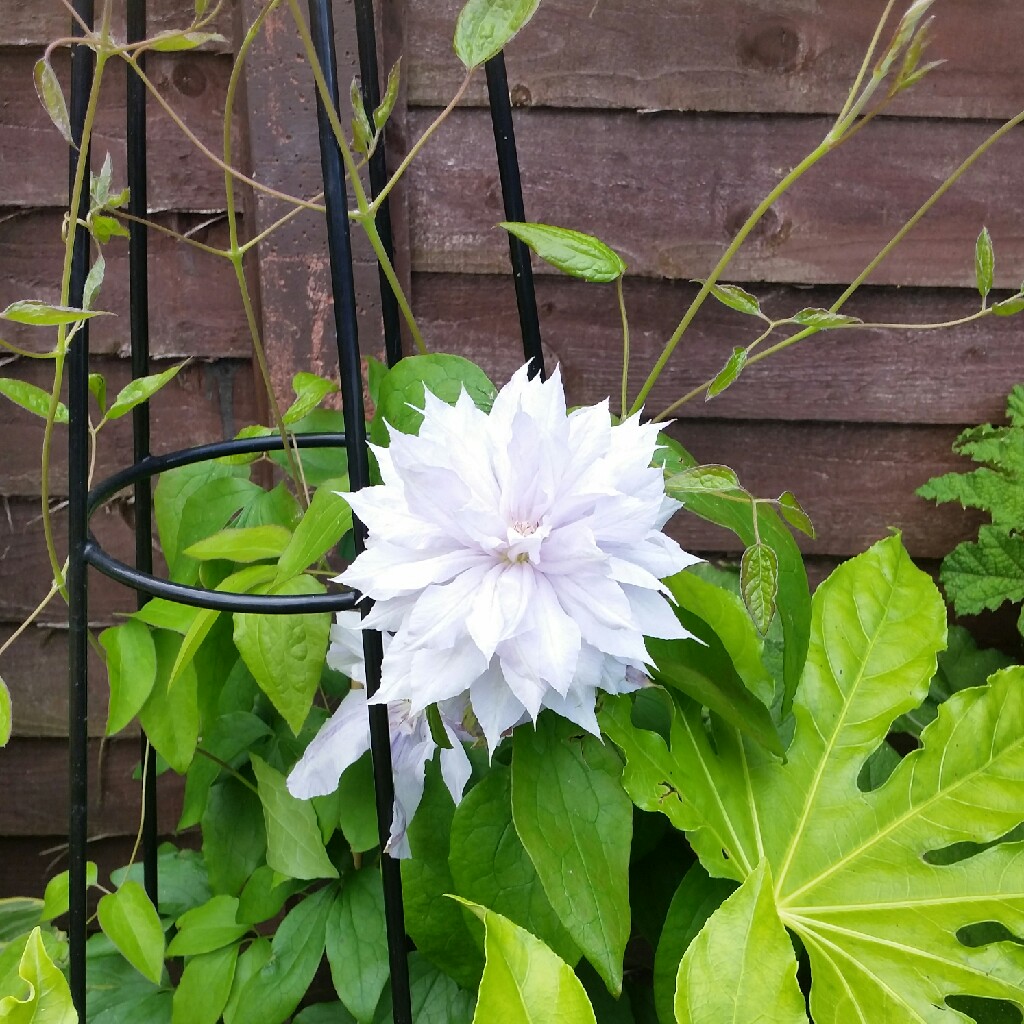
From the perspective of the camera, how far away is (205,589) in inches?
22.8

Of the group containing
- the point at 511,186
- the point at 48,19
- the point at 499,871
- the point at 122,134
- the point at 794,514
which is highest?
the point at 48,19

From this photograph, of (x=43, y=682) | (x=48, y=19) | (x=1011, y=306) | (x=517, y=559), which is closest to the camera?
(x=517, y=559)

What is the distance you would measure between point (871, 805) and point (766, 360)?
0.59m

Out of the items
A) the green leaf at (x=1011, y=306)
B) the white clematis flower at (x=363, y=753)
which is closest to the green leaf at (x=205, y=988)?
the white clematis flower at (x=363, y=753)

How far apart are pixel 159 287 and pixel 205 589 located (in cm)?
60

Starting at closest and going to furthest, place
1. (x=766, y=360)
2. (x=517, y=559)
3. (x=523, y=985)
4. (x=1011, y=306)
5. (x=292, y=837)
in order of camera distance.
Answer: (x=523, y=985), (x=517, y=559), (x=1011, y=306), (x=292, y=837), (x=766, y=360)

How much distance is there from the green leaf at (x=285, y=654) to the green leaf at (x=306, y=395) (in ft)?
0.47

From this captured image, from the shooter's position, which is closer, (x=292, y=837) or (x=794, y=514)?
(x=794, y=514)

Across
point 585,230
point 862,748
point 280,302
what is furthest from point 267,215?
point 862,748

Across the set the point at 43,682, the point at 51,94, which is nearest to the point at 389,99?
the point at 51,94

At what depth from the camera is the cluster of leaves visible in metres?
1.00

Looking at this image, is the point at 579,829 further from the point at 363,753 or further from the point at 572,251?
the point at 572,251

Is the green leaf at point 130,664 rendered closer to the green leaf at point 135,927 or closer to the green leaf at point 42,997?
the green leaf at point 135,927

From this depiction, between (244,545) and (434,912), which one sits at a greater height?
(244,545)
